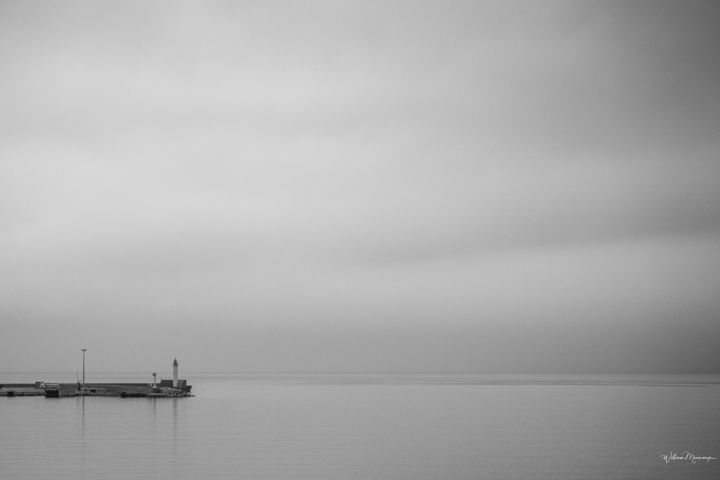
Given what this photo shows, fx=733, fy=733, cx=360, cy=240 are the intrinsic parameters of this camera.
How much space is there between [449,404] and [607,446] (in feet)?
166

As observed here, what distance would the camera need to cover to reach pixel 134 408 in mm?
90875

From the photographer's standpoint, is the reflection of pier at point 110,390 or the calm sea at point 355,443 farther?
the reflection of pier at point 110,390

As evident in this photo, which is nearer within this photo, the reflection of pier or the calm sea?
the calm sea

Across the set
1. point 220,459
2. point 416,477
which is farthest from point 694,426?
point 220,459

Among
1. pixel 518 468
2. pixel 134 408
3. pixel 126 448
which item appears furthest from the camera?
pixel 134 408

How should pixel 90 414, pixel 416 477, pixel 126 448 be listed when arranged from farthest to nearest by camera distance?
pixel 90 414 < pixel 126 448 < pixel 416 477

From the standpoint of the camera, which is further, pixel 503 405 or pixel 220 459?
pixel 503 405

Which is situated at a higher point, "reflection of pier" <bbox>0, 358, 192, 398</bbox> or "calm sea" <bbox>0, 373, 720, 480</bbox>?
"reflection of pier" <bbox>0, 358, 192, 398</bbox>

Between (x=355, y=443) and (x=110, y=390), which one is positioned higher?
(x=110, y=390)

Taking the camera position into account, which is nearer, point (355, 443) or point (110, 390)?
point (355, 443)

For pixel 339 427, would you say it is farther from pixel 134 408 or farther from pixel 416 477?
pixel 134 408

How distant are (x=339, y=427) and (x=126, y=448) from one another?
2147cm

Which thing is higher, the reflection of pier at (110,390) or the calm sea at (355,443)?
the reflection of pier at (110,390)

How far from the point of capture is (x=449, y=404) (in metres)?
103
